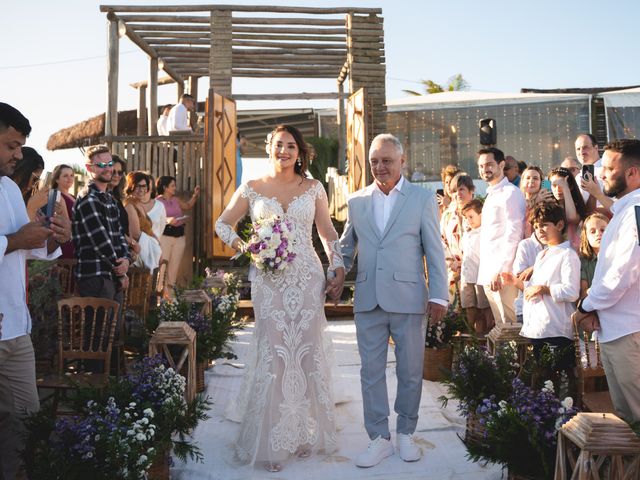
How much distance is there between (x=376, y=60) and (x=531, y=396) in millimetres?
12073

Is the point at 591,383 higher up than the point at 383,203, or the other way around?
the point at 383,203

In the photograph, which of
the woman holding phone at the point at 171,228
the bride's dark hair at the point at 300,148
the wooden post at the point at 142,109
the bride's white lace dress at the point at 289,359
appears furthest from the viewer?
the wooden post at the point at 142,109

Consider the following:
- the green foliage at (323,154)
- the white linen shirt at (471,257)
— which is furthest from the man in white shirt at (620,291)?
the green foliage at (323,154)

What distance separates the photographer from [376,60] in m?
15.3

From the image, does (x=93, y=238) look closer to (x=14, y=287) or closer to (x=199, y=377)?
(x=199, y=377)

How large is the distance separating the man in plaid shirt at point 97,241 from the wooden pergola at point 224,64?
739 centimetres

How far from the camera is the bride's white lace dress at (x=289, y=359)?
16.2 feet

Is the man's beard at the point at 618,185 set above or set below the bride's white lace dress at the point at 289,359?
above

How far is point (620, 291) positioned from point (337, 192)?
1418cm

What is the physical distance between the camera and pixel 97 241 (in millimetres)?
5820

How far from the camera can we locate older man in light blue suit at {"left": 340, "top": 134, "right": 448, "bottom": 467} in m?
4.83

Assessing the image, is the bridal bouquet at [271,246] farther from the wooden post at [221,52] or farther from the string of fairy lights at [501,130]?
the string of fairy lights at [501,130]

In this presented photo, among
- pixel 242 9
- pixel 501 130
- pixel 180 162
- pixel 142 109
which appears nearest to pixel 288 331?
pixel 180 162

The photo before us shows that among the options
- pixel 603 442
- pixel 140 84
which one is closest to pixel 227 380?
pixel 603 442
